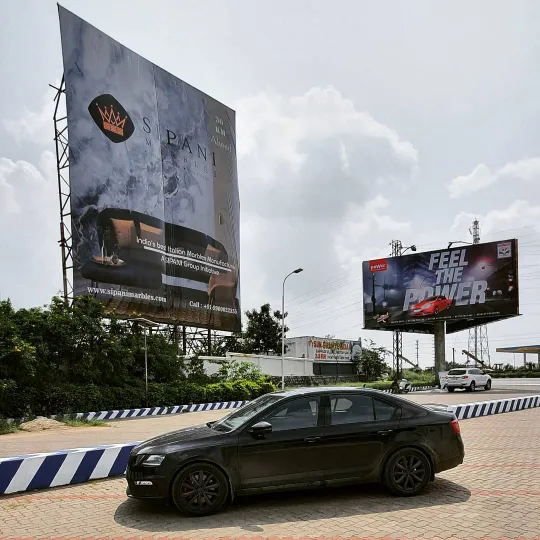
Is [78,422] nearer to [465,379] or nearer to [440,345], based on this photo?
[465,379]

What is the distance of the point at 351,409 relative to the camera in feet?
23.5

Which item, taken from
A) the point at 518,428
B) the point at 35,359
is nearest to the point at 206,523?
the point at 518,428

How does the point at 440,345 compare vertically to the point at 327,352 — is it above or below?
above

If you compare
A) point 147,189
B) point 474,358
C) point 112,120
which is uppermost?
point 112,120

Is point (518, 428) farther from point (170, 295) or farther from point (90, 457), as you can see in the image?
point (170, 295)

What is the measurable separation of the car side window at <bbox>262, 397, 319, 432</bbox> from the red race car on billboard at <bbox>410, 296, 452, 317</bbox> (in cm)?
3973

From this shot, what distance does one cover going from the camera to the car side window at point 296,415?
22.5 feet

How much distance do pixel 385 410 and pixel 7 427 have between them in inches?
614

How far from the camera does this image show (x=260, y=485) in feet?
21.5

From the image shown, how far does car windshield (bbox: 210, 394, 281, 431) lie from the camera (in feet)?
22.7

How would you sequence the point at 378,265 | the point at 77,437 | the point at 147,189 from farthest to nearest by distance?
the point at 378,265, the point at 147,189, the point at 77,437

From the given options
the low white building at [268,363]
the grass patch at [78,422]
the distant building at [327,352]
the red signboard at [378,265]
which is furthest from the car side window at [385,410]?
the distant building at [327,352]

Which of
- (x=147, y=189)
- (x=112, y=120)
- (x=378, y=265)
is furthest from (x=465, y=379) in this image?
(x=112, y=120)

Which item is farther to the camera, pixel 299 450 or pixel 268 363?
pixel 268 363
